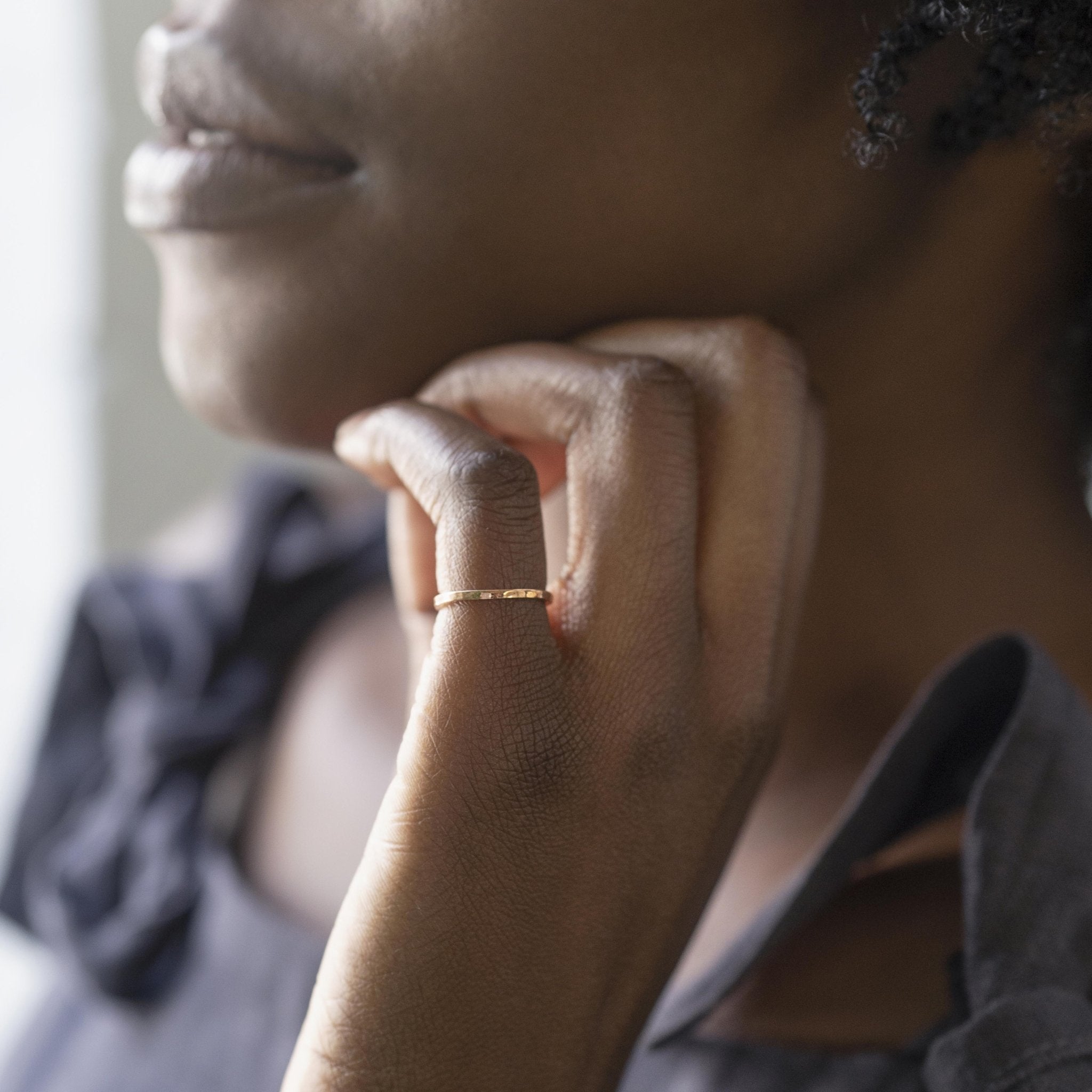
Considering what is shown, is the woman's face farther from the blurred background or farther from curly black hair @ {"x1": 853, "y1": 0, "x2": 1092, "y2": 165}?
the blurred background

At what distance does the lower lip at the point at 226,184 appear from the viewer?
756 mm

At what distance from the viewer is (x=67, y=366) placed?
5.97 ft

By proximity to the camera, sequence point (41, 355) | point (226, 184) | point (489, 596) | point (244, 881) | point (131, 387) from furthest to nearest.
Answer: point (131, 387)
point (41, 355)
point (244, 881)
point (226, 184)
point (489, 596)

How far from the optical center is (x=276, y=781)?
1.16 m

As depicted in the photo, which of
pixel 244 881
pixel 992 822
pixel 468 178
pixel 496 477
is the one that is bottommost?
pixel 244 881

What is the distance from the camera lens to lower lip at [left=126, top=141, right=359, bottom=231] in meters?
0.76

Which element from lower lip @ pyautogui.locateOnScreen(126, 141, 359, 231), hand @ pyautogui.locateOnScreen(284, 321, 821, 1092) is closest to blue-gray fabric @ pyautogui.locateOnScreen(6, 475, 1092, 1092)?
hand @ pyautogui.locateOnScreen(284, 321, 821, 1092)

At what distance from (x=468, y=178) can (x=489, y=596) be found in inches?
9.9

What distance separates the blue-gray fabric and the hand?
0.14 metres

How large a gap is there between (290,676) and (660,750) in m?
0.64

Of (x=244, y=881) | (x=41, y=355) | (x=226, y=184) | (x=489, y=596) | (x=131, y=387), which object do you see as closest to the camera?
(x=489, y=596)

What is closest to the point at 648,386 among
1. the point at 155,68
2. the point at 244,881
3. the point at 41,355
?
the point at 155,68

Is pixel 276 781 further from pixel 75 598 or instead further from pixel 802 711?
pixel 802 711

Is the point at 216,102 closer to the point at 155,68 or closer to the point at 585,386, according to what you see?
the point at 155,68
